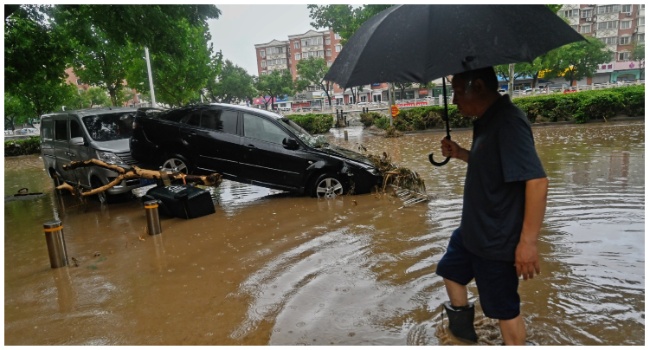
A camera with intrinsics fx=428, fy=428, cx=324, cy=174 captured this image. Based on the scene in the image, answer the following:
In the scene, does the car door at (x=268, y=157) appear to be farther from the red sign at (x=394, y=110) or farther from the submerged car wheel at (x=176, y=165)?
the red sign at (x=394, y=110)

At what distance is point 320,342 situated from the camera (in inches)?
119

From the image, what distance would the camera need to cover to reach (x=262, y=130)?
7664 millimetres

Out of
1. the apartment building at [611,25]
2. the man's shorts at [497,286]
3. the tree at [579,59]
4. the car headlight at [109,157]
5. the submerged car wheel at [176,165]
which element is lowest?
the man's shorts at [497,286]

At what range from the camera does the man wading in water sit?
6.66 feet

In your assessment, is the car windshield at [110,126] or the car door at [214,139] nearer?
the car door at [214,139]

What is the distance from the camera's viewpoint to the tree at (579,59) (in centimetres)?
4684

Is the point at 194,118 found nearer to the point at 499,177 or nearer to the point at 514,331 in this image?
the point at 499,177

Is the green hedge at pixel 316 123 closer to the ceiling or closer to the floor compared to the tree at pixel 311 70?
closer to the floor

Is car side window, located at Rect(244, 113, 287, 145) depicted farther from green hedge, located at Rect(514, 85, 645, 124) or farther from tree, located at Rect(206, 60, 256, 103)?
tree, located at Rect(206, 60, 256, 103)

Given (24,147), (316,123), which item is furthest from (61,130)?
(24,147)

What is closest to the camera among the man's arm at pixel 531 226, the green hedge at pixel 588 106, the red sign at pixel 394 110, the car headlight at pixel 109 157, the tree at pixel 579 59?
the man's arm at pixel 531 226

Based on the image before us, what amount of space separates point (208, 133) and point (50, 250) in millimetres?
3488

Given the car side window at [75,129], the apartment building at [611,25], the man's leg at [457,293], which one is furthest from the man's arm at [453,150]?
the apartment building at [611,25]

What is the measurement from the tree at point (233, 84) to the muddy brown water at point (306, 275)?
49.9 m
